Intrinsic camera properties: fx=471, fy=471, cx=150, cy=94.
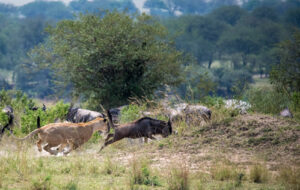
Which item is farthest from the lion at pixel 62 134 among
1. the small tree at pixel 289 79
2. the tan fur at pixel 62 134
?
the small tree at pixel 289 79

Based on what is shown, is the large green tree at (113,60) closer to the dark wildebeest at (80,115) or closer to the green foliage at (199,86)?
the green foliage at (199,86)

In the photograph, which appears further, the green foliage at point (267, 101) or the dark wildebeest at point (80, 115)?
the green foliage at point (267, 101)

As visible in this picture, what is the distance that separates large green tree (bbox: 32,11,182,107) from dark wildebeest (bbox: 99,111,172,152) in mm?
9911

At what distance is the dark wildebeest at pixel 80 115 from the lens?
48.3 ft

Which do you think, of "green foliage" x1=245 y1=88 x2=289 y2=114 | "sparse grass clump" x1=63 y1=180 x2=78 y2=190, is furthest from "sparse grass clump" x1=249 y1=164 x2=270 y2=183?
"green foliage" x1=245 y1=88 x2=289 y2=114

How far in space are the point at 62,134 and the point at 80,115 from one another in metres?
4.84

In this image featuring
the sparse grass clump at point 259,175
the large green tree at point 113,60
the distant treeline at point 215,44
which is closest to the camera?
the sparse grass clump at point 259,175

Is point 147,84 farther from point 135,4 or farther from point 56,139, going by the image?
point 135,4

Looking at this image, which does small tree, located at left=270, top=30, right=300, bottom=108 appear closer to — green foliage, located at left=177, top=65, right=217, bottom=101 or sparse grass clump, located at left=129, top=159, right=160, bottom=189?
green foliage, located at left=177, top=65, right=217, bottom=101

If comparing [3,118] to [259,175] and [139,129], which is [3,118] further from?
[259,175]

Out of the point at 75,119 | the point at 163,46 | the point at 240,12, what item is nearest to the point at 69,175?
the point at 75,119

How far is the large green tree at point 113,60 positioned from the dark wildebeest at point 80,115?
615 centimetres

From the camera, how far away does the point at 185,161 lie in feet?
30.6

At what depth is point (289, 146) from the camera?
1004 cm
